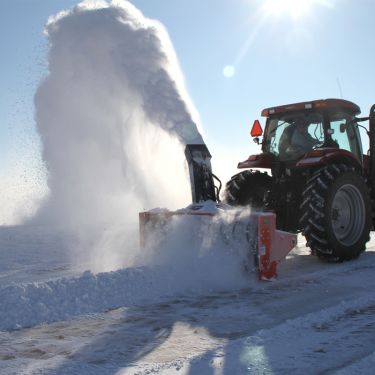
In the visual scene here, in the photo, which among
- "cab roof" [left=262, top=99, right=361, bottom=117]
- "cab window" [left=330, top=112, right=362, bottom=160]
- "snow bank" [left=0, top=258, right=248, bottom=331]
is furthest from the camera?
"cab window" [left=330, top=112, right=362, bottom=160]

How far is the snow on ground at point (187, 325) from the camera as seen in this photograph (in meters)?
2.65

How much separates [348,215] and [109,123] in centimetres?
897

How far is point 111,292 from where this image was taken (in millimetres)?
Answer: 4109

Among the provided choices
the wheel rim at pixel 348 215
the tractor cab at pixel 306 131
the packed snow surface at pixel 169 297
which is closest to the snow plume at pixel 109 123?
the packed snow surface at pixel 169 297

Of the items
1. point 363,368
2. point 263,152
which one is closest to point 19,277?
point 263,152

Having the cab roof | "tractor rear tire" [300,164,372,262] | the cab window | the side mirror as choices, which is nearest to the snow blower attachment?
"tractor rear tire" [300,164,372,262]

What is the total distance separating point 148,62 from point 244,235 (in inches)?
245

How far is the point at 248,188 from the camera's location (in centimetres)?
703

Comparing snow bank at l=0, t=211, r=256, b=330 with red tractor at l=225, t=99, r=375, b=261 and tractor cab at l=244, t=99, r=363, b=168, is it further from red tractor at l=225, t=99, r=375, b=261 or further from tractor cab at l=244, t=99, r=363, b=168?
tractor cab at l=244, t=99, r=363, b=168

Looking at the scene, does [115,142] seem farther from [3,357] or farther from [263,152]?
[3,357]

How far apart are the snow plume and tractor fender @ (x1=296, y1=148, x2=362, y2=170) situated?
138cm

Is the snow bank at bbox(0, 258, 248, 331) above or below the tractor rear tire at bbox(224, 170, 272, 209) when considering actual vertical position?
below

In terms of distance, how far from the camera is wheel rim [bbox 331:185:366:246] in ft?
20.0

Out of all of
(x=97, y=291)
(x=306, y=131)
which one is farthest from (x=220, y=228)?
(x=306, y=131)
